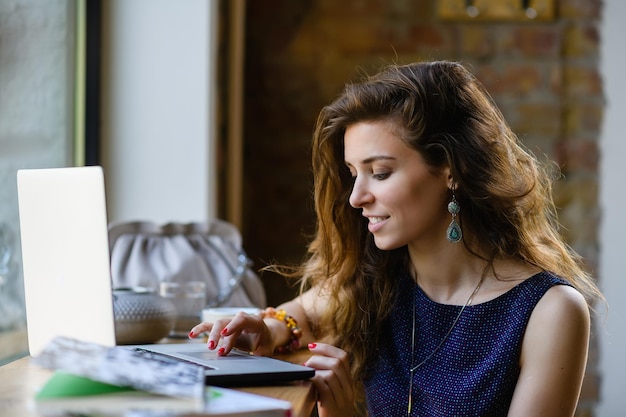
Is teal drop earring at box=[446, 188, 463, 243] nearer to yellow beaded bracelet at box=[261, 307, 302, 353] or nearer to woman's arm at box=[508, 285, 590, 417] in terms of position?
woman's arm at box=[508, 285, 590, 417]

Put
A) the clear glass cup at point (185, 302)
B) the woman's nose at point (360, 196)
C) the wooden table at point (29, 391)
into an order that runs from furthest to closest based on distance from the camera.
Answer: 1. the clear glass cup at point (185, 302)
2. the woman's nose at point (360, 196)
3. the wooden table at point (29, 391)

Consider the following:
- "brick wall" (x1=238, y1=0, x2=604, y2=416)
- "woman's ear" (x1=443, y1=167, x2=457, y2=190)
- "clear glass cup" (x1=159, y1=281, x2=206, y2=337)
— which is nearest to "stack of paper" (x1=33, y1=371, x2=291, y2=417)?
"woman's ear" (x1=443, y1=167, x2=457, y2=190)

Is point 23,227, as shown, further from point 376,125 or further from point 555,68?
point 555,68

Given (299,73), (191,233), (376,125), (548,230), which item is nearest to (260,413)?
(376,125)

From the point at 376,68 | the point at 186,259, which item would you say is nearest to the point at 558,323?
the point at 186,259

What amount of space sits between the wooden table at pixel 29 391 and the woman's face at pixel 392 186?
303mm

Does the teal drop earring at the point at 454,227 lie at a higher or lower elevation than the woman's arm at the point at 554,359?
higher

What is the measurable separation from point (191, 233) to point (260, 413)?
1135mm

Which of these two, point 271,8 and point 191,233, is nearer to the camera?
point 191,233

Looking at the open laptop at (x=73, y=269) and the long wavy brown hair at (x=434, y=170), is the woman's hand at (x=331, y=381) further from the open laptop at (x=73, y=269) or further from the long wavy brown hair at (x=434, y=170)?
the long wavy brown hair at (x=434, y=170)

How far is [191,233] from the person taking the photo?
76.0 inches

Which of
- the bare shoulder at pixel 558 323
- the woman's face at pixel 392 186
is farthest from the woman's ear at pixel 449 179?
the bare shoulder at pixel 558 323

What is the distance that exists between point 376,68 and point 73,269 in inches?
67.1

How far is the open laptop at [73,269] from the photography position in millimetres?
1041
